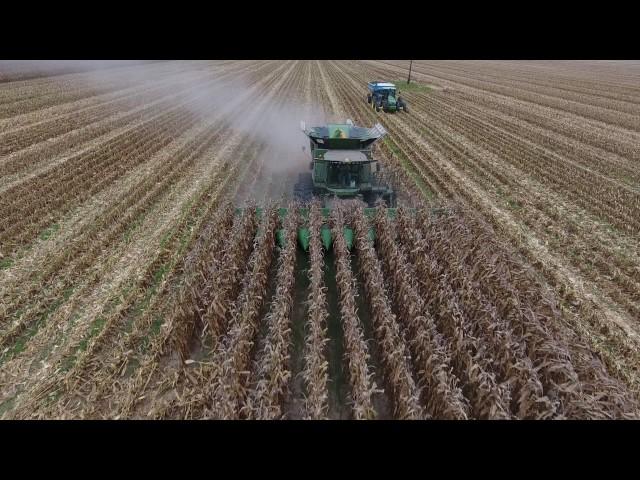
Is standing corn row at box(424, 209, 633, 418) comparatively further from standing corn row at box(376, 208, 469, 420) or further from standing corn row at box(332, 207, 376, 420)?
standing corn row at box(332, 207, 376, 420)

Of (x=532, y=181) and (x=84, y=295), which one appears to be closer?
(x=84, y=295)

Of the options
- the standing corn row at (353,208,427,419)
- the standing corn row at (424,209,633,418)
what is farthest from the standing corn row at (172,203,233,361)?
the standing corn row at (424,209,633,418)

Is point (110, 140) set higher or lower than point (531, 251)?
higher

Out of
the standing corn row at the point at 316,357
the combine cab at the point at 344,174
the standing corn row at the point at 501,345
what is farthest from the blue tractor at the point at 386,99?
the standing corn row at the point at 316,357

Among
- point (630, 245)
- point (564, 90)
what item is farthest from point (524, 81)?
point (630, 245)

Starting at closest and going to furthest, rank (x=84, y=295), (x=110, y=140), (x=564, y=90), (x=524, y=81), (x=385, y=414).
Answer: (x=385, y=414)
(x=84, y=295)
(x=110, y=140)
(x=564, y=90)
(x=524, y=81)

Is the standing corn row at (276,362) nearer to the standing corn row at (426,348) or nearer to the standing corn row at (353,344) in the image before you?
the standing corn row at (353,344)
